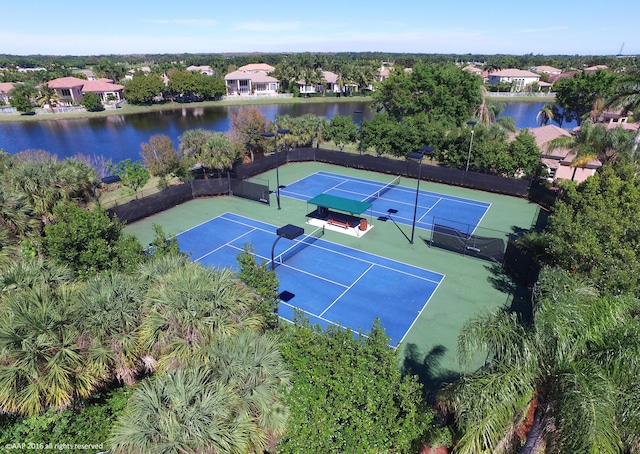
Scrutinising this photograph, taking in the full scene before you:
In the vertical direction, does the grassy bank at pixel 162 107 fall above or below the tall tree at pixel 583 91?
below

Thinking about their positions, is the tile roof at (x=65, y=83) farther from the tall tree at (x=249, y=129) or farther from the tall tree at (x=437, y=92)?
the tall tree at (x=437, y=92)

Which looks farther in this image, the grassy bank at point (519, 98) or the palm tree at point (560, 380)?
the grassy bank at point (519, 98)

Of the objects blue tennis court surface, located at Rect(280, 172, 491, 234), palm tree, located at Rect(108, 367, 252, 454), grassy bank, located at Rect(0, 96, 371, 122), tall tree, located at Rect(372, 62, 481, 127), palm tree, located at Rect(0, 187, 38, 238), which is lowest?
grassy bank, located at Rect(0, 96, 371, 122)

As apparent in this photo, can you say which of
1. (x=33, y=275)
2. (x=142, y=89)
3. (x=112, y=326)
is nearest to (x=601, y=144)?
(x=112, y=326)

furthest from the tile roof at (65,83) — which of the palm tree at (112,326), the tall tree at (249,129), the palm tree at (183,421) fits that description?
the palm tree at (183,421)

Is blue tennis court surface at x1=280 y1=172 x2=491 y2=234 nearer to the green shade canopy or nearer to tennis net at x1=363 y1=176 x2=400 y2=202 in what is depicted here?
tennis net at x1=363 y1=176 x2=400 y2=202

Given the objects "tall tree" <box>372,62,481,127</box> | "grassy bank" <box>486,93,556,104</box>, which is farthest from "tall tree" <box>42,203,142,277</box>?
"grassy bank" <box>486,93,556,104</box>
